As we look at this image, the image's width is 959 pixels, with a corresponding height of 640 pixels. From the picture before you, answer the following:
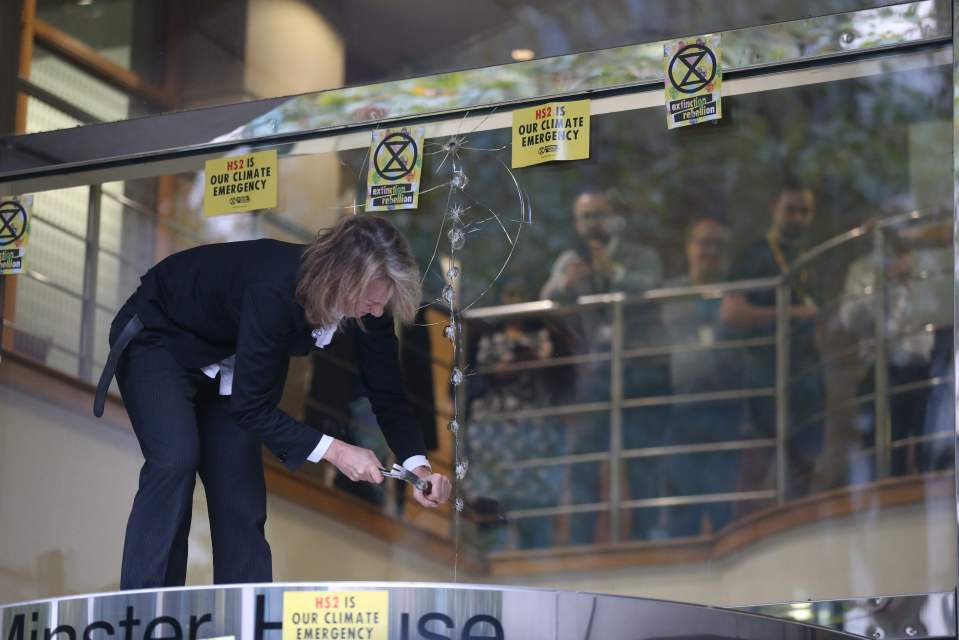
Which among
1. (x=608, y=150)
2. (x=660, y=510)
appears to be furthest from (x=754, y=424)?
(x=608, y=150)

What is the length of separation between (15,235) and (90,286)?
23cm

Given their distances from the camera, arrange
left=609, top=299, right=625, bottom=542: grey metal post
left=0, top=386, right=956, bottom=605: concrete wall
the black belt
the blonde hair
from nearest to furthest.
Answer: the blonde hair, the black belt, left=0, top=386, right=956, bottom=605: concrete wall, left=609, top=299, right=625, bottom=542: grey metal post

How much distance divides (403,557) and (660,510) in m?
0.57

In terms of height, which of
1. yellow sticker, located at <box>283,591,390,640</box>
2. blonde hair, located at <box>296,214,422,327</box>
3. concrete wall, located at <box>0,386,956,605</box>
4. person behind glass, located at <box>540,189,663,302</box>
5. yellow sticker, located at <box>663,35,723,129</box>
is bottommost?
yellow sticker, located at <box>283,591,390,640</box>

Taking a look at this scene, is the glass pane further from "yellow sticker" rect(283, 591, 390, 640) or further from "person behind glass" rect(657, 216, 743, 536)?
"yellow sticker" rect(283, 591, 390, 640)

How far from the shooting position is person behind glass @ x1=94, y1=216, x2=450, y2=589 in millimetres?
2240

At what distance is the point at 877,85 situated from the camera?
2.62 metres

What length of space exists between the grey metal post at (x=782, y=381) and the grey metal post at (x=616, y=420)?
0.32 m

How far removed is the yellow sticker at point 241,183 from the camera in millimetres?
3117

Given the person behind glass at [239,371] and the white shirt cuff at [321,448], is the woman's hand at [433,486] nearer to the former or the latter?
the person behind glass at [239,371]

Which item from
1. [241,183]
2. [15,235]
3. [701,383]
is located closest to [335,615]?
[701,383]

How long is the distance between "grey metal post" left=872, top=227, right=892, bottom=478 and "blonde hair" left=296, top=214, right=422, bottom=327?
87 cm

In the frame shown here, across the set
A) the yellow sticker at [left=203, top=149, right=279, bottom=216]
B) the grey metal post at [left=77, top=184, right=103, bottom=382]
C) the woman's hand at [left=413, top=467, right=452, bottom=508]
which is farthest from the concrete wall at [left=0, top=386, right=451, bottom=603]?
the woman's hand at [left=413, top=467, right=452, bottom=508]

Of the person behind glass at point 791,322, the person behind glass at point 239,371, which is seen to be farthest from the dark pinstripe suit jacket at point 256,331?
the person behind glass at point 791,322
